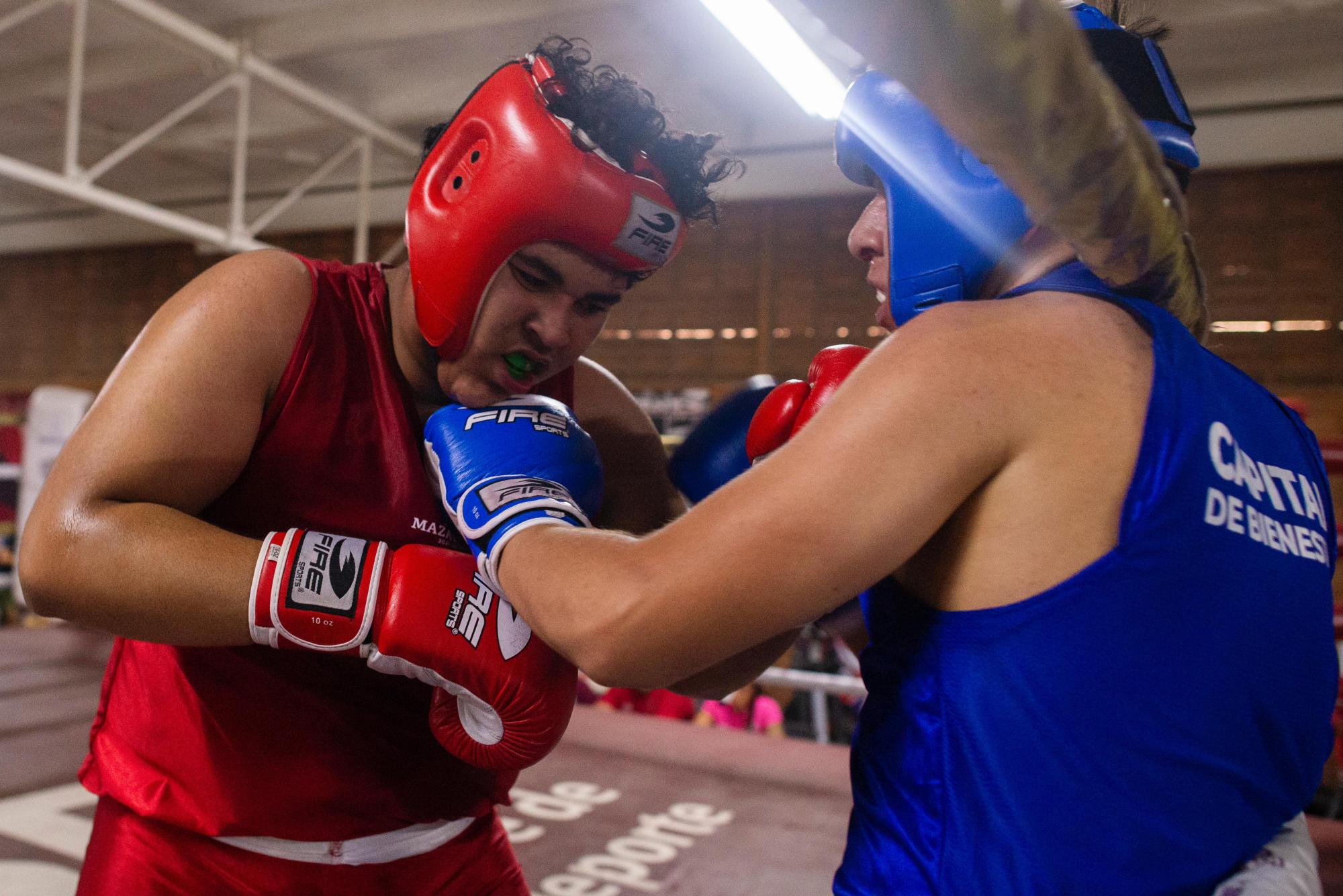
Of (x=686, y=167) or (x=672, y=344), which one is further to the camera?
(x=672, y=344)

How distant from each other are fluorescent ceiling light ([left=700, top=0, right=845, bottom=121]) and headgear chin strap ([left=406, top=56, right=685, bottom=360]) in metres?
3.09

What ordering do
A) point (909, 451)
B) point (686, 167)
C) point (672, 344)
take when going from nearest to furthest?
point (909, 451) < point (686, 167) < point (672, 344)

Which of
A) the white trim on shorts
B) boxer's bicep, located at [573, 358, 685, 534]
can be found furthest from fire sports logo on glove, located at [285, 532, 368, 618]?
boxer's bicep, located at [573, 358, 685, 534]

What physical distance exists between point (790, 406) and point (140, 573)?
71 centimetres

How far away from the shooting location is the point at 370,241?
28.1 feet

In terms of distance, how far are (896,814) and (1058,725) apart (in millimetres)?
179

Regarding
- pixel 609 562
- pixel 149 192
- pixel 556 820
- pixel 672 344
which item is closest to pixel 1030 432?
pixel 609 562

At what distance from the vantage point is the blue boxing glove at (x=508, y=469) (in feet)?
3.01

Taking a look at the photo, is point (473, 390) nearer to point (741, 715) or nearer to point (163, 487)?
point (163, 487)

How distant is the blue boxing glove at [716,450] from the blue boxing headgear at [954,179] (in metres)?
0.38

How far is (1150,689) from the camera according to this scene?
28.2 inches

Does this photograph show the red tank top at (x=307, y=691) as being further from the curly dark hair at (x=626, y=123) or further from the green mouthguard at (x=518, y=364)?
the curly dark hair at (x=626, y=123)

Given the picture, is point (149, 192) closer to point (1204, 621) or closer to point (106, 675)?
point (106, 675)

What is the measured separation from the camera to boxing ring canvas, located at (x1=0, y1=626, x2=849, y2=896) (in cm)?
232
